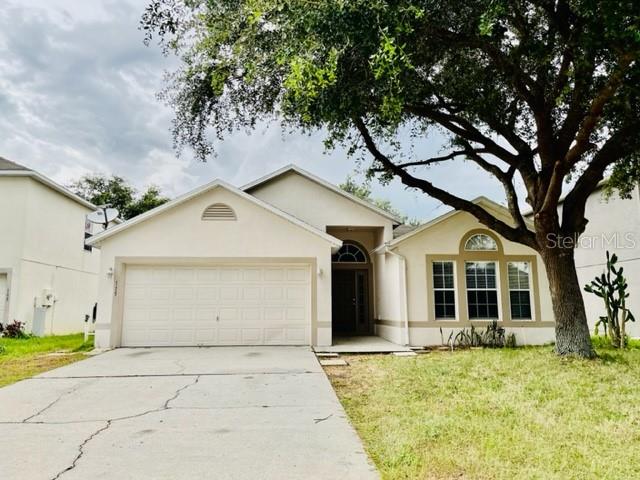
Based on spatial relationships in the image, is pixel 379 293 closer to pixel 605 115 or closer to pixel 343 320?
pixel 343 320

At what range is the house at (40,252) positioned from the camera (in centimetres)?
1592

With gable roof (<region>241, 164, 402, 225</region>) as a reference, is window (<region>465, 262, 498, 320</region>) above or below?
below

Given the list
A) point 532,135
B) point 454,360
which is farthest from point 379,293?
point 532,135

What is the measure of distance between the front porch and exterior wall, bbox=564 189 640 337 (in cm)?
775

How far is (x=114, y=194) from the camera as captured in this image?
1238 inches

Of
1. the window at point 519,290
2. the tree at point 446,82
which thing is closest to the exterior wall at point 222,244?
the tree at point 446,82

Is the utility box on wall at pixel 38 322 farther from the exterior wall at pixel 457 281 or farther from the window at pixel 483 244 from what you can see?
the window at pixel 483 244

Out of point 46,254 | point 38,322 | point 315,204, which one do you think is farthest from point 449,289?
point 46,254

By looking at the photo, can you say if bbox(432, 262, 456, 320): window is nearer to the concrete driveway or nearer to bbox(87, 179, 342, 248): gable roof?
bbox(87, 179, 342, 248): gable roof

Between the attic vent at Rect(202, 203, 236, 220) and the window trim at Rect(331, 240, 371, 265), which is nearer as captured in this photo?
the attic vent at Rect(202, 203, 236, 220)

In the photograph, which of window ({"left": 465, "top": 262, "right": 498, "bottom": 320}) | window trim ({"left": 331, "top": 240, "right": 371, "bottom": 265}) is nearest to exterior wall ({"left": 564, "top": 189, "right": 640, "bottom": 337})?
window ({"left": 465, "top": 262, "right": 498, "bottom": 320})

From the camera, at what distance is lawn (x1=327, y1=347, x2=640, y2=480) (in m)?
4.02

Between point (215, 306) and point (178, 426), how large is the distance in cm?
745

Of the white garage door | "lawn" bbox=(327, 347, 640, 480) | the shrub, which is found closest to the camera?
"lawn" bbox=(327, 347, 640, 480)
